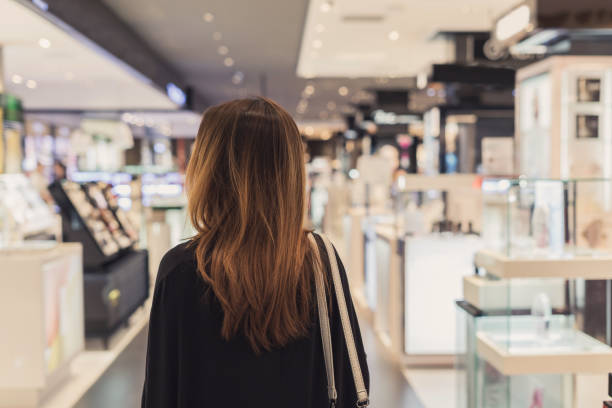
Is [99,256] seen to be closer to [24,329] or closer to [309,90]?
[24,329]

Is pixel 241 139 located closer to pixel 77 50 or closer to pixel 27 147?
Answer: pixel 77 50

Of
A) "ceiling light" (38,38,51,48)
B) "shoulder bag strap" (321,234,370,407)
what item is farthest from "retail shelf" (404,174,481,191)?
"ceiling light" (38,38,51,48)

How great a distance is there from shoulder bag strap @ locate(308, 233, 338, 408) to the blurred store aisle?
2.89 m

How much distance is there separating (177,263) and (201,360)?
0.66 feet

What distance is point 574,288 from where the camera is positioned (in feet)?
9.77

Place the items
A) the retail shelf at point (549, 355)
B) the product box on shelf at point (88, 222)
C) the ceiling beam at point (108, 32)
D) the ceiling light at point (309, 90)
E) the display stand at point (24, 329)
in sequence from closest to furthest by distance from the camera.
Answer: the retail shelf at point (549, 355) → the display stand at point (24, 329) → the product box on shelf at point (88, 222) → the ceiling beam at point (108, 32) → the ceiling light at point (309, 90)

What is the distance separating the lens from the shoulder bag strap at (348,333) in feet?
4.16

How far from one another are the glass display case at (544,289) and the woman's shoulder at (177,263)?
1.95 meters

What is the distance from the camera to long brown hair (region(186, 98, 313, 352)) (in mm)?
1193

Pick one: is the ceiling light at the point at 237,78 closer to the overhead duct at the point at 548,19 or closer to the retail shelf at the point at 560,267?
the overhead duct at the point at 548,19

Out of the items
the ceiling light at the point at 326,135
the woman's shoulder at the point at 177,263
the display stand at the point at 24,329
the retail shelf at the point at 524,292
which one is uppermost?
the ceiling light at the point at 326,135

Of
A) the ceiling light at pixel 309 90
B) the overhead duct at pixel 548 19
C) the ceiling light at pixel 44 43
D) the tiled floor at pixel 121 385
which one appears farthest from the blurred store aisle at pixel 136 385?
the ceiling light at pixel 309 90

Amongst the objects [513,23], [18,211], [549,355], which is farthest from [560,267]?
[18,211]

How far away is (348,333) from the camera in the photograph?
4.20 ft
